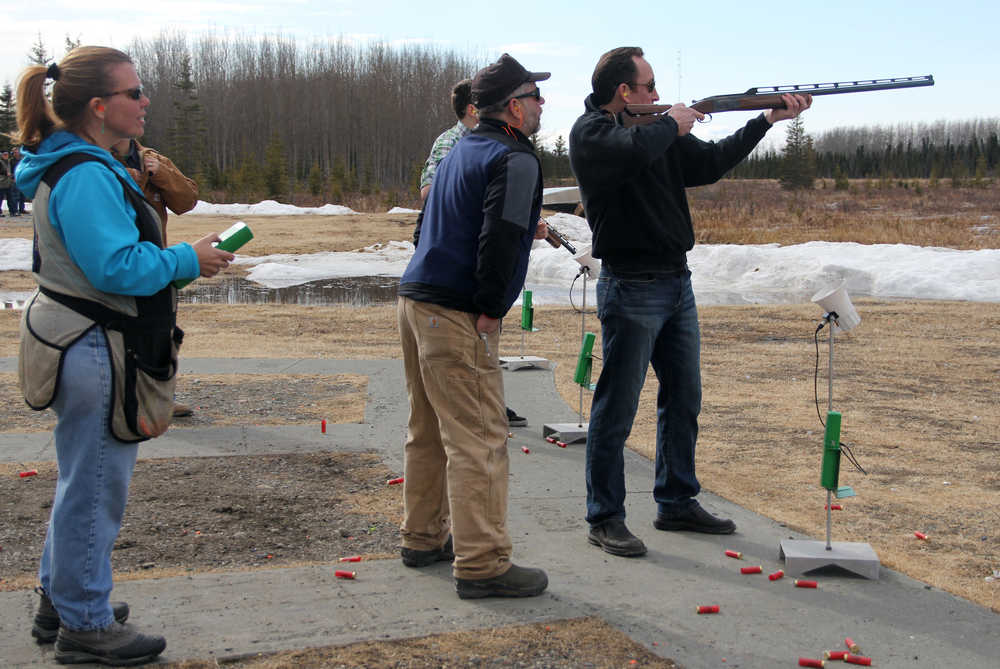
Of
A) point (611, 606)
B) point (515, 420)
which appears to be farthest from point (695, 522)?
point (515, 420)

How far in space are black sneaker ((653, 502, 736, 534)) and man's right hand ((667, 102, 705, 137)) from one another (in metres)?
1.82

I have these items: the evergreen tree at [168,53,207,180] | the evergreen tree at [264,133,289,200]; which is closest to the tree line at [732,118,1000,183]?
the evergreen tree at [264,133,289,200]

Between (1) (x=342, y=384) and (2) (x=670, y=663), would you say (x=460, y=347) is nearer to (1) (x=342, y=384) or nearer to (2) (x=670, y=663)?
(2) (x=670, y=663)

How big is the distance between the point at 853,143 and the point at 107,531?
488ft

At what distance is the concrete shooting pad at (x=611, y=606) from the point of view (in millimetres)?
3393

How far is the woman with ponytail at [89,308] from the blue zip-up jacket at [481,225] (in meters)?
0.95

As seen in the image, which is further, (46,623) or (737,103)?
(737,103)

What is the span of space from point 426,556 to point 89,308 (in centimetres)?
182

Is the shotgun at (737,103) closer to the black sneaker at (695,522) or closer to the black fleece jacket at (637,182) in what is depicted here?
the black fleece jacket at (637,182)

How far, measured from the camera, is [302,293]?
62.3 ft

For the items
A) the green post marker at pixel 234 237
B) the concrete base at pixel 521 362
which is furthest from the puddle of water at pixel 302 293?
the green post marker at pixel 234 237

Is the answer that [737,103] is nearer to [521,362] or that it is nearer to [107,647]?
[107,647]

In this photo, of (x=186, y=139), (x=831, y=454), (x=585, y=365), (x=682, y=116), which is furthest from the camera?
(x=186, y=139)

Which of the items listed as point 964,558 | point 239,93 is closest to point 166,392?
point 964,558
